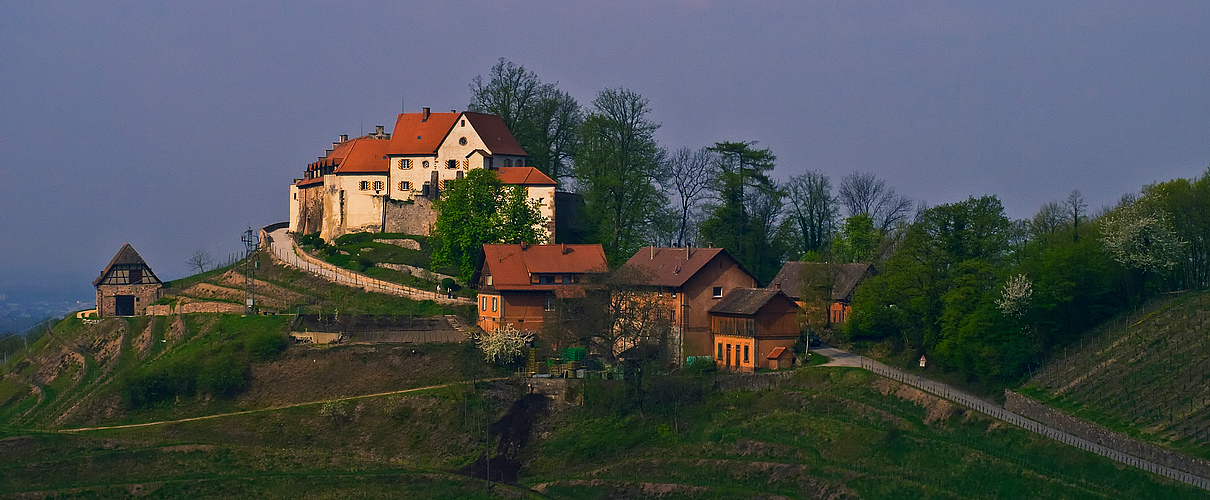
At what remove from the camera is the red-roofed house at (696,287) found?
2749 inches

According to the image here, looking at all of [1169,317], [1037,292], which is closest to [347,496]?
[1037,292]

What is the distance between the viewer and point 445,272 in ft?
288

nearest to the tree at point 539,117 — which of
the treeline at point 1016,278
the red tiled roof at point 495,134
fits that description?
the red tiled roof at point 495,134

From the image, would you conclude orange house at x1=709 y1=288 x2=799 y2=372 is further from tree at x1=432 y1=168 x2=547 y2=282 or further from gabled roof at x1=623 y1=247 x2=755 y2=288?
tree at x1=432 y1=168 x2=547 y2=282

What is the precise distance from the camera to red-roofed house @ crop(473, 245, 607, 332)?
73.2 meters

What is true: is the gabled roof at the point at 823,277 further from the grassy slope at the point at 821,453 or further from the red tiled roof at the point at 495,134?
the red tiled roof at the point at 495,134

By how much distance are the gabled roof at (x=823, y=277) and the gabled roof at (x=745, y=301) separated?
5.91 metres

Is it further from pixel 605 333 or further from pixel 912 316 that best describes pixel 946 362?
pixel 605 333

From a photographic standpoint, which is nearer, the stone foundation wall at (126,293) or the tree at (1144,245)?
the tree at (1144,245)

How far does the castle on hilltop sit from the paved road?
1278 inches

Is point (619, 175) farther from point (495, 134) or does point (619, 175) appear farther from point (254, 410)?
point (254, 410)

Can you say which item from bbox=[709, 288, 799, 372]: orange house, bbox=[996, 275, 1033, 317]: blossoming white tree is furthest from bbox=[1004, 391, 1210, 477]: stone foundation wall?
bbox=[709, 288, 799, 372]: orange house

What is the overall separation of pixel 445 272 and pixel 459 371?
67.9ft

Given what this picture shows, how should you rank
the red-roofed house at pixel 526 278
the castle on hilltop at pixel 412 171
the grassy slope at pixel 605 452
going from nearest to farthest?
the grassy slope at pixel 605 452 → the red-roofed house at pixel 526 278 → the castle on hilltop at pixel 412 171
